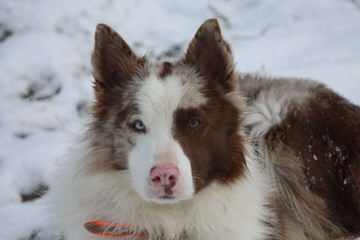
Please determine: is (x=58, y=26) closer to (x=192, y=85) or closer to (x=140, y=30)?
(x=140, y=30)

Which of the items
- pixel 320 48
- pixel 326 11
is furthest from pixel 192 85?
pixel 326 11

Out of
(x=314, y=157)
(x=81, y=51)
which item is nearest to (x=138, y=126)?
(x=314, y=157)

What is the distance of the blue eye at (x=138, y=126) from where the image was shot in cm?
340

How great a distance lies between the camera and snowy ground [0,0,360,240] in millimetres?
5129

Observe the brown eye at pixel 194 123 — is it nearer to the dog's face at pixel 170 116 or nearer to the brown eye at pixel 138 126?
the dog's face at pixel 170 116

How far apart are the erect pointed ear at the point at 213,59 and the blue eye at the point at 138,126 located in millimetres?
691

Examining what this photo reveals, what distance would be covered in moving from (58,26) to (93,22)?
19.8 inches

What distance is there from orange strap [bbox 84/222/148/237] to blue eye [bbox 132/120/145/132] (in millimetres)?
734

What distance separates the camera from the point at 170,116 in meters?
3.40

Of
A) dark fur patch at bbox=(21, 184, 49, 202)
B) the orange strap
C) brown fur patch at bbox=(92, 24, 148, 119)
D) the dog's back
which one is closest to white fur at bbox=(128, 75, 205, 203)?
brown fur patch at bbox=(92, 24, 148, 119)

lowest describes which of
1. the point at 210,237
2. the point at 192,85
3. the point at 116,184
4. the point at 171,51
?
the point at 210,237

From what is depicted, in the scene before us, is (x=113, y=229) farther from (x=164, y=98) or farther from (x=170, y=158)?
(x=164, y=98)

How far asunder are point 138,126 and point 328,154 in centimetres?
190

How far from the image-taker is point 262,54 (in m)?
7.38
